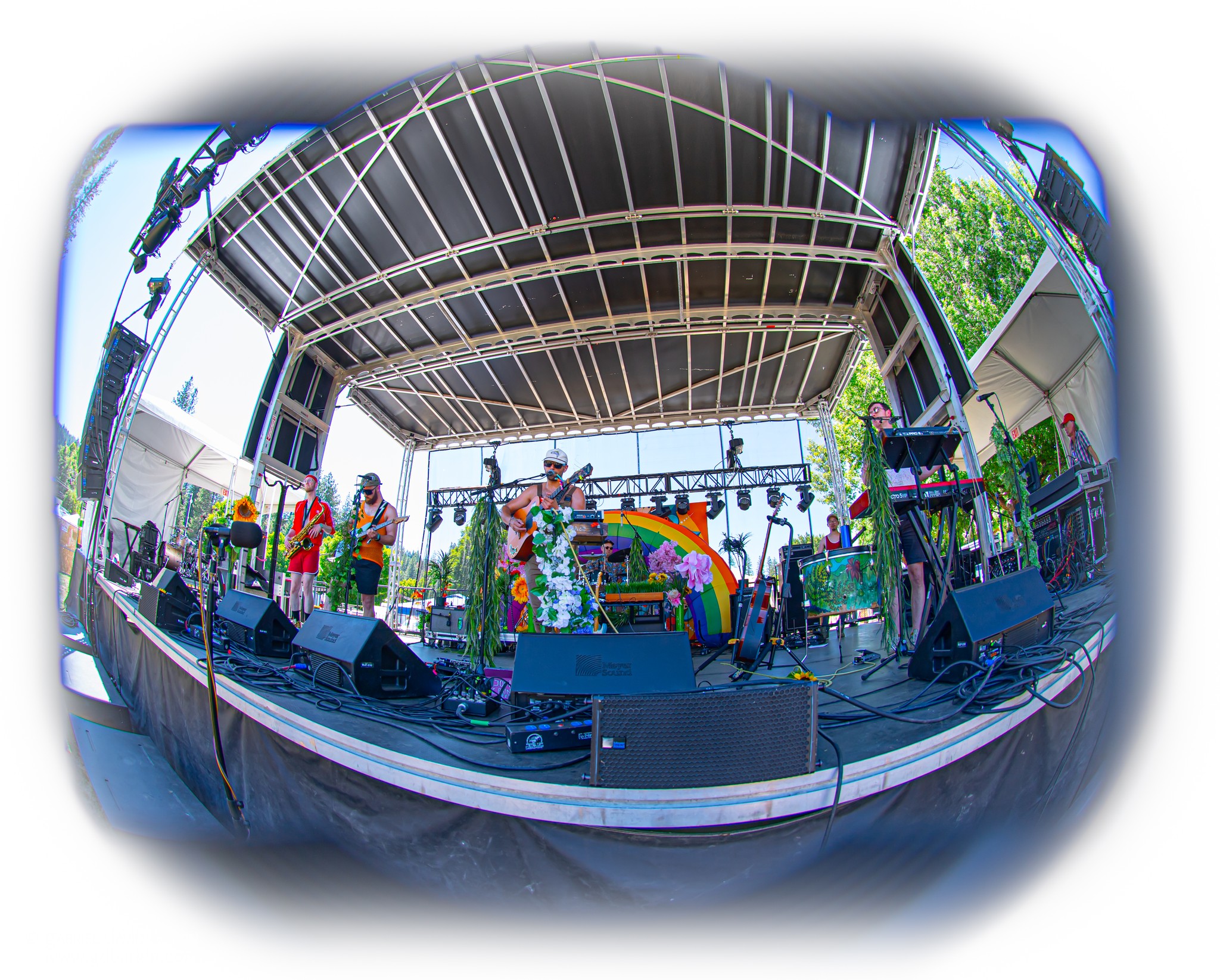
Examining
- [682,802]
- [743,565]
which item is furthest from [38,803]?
[743,565]

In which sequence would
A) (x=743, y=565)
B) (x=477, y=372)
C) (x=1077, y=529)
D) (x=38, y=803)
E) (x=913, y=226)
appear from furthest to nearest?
(x=743, y=565) → (x=477, y=372) → (x=913, y=226) → (x=1077, y=529) → (x=38, y=803)

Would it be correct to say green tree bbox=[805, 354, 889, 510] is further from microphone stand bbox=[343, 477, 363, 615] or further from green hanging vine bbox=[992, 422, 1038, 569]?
microphone stand bbox=[343, 477, 363, 615]

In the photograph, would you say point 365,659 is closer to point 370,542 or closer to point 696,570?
point 370,542

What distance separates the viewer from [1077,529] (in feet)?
3.65

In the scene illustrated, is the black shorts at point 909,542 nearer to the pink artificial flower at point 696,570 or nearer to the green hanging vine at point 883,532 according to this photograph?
the green hanging vine at point 883,532

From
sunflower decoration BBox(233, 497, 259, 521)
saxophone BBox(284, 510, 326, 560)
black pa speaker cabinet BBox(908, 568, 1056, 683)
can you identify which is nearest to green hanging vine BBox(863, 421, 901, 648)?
black pa speaker cabinet BBox(908, 568, 1056, 683)

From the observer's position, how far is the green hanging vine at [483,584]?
165cm

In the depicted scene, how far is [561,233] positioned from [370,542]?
47.9 inches

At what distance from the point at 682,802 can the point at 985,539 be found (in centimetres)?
110

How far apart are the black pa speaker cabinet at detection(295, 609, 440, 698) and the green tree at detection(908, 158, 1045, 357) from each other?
1.89 meters

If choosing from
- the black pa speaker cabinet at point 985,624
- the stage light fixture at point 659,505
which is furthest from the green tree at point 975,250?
the stage light fixture at point 659,505

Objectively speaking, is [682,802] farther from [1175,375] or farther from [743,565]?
[743,565]

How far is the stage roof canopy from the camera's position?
1.22m

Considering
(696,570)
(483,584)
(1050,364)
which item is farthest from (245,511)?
(696,570)
